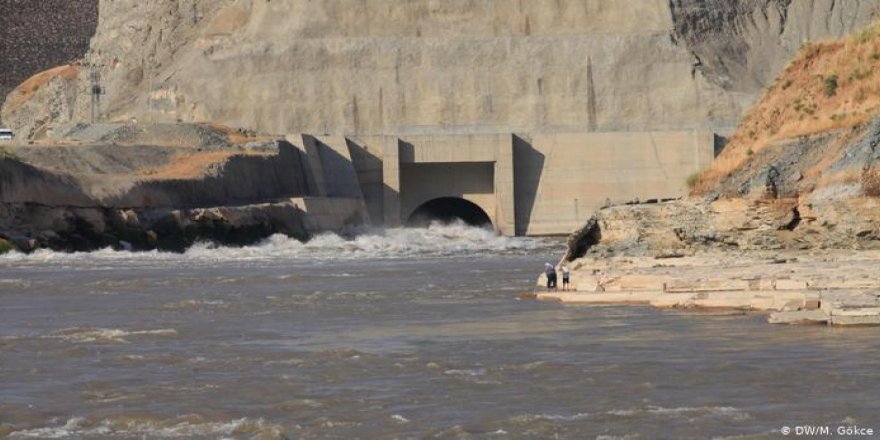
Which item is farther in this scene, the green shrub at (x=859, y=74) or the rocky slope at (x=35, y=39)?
the rocky slope at (x=35, y=39)

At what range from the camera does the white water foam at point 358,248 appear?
57.4 meters

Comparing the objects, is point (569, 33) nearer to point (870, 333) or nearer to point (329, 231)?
point (329, 231)

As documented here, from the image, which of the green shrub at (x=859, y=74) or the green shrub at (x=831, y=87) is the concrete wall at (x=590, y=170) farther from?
the green shrub at (x=859, y=74)

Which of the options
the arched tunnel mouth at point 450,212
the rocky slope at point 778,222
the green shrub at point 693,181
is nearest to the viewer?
the rocky slope at point 778,222

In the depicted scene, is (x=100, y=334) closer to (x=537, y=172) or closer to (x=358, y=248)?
(x=358, y=248)

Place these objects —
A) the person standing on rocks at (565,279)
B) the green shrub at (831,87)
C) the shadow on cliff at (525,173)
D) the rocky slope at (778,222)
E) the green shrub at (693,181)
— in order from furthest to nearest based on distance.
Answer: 1. the shadow on cliff at (525,173)
2. the green shrub at (693,181)
3. the green shrub at (831,87)
4. the person standing on rocks at (565,279)
5. the rocky slope at (778,222)

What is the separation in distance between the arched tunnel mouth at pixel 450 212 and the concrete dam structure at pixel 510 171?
99.0 inches

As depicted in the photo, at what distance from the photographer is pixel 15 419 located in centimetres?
1778

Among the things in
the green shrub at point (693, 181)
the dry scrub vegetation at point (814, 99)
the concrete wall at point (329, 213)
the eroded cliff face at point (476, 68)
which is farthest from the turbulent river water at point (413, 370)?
the eroded cliff face at point (476, 68)

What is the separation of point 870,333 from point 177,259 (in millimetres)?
37093

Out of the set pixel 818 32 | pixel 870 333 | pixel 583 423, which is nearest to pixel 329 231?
pixel 818 32

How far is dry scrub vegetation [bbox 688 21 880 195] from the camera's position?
31.7 m

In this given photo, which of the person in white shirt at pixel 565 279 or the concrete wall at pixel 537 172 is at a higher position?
the concrete wall at pixel 537 172

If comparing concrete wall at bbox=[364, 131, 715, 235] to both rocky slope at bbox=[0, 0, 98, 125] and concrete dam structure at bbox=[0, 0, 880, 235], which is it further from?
rocky slope at bbox=[0, 0, 98, 125]
